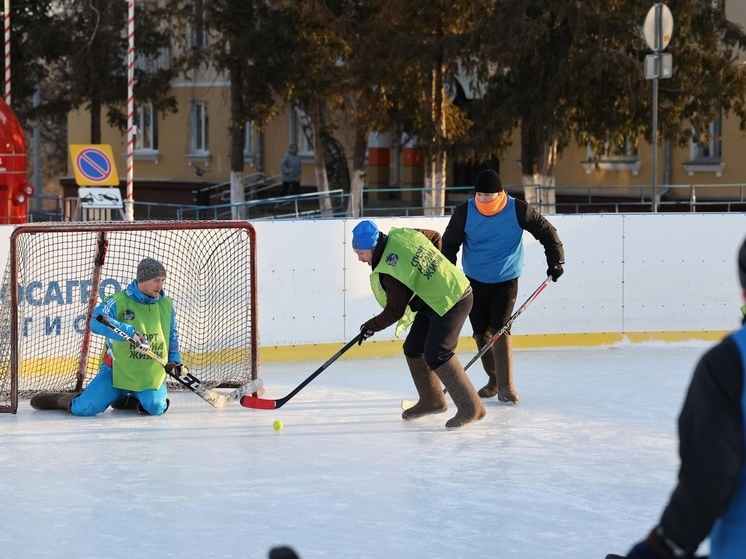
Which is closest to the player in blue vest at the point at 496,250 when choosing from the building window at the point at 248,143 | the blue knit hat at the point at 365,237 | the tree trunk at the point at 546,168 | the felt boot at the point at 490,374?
the felt boot at the point at 490,374

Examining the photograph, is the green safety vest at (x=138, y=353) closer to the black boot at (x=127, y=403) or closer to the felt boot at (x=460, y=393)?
the black boot at (x=127, y=403)

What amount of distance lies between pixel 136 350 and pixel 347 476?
1.69 m

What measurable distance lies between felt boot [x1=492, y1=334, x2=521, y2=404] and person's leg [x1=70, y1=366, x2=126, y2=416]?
2.02 m

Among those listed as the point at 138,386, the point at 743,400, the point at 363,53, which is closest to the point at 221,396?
the point at 138,386

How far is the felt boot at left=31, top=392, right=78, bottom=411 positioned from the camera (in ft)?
23.3

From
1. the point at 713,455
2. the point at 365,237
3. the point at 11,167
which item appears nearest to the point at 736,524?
the point at 713,455

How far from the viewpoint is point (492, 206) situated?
7082mm

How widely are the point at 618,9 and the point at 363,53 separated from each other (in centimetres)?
372

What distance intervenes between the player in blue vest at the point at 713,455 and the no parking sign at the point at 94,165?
10.7 m

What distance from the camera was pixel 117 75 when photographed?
2186cm

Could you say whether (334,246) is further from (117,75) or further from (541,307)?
(117,75)

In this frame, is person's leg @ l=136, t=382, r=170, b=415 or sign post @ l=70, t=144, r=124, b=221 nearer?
person's leg @ l=136, t=382, r=170, b=415

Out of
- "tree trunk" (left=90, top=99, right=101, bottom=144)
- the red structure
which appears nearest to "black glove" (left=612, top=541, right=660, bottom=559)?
the red structure

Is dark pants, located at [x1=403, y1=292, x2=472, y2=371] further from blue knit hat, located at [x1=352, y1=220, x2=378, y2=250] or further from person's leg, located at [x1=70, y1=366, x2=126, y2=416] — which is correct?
person's leg, located at [x1=70, y1=366, x2=126, y2=416]
